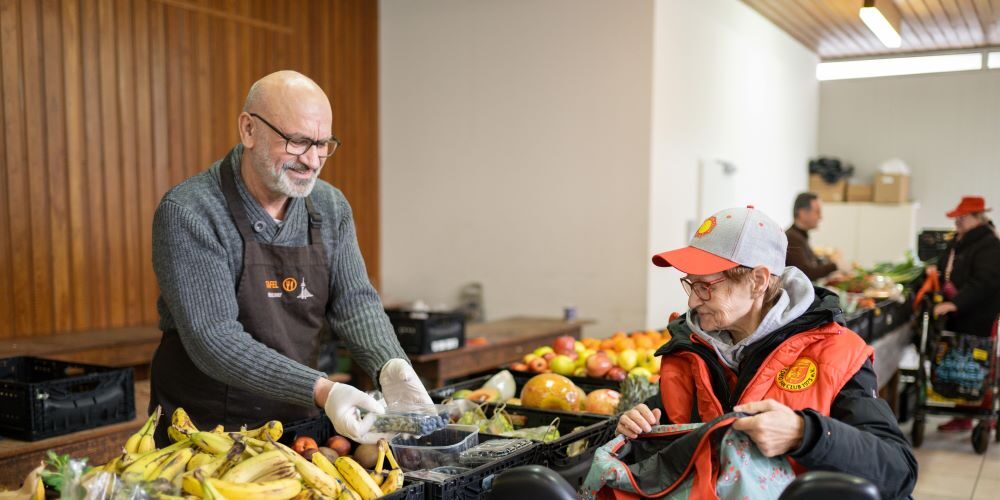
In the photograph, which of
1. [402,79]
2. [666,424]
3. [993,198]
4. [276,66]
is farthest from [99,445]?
[993,198]

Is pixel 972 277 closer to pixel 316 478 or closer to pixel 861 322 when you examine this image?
pixel 861 322

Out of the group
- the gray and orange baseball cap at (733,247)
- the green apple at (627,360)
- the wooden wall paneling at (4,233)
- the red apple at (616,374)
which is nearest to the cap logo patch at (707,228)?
the gray and orange baseball cap at (733,247)

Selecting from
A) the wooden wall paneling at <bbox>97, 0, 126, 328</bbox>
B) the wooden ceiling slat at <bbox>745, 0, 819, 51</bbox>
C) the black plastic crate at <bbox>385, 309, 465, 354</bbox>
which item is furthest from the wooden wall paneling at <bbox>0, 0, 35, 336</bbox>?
the wooden ceiling slat at <bbox>745, 0, 819, 51</bbox>

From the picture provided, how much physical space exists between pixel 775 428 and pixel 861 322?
3.74 meters

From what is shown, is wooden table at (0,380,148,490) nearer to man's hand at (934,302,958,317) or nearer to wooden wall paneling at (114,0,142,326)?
wooden wall paneling at (114,0,142,326)

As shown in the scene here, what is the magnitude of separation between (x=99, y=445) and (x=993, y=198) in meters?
11.7

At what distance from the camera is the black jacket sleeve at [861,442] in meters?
1.68

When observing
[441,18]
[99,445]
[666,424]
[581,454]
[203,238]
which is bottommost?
[99,445]

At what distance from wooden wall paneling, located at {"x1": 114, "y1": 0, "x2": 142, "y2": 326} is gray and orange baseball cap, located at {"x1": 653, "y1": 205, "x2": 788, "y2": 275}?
15.0 ft

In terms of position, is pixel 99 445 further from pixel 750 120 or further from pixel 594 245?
pixel 750 120

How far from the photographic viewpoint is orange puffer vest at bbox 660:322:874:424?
185 centimetres

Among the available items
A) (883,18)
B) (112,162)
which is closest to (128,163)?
(112,162)

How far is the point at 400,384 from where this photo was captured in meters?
2.35

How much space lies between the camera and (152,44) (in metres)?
5.71
